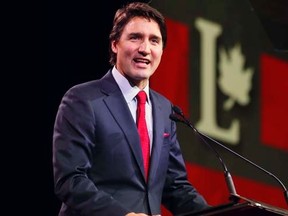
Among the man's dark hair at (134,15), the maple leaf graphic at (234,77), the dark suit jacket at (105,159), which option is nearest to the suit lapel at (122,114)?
the dark suit jacket at (105,159)

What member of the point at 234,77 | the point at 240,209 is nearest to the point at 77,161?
the point at 240,209

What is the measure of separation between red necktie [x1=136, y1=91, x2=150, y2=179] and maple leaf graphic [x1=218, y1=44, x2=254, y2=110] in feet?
7.01

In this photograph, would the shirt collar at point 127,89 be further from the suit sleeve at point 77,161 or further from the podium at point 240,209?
the podium at point 240,209

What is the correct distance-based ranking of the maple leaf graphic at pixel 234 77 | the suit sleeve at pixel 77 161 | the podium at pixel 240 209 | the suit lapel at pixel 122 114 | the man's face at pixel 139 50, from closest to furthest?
the podium at pixel 240 209 → the suit sleeve at pixel 77 161 → the suit lapel at pixel 122 114 → the man's face at pixel 139 50 → the maple leaf graphic at pixel 234 77

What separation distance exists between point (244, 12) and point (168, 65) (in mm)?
849

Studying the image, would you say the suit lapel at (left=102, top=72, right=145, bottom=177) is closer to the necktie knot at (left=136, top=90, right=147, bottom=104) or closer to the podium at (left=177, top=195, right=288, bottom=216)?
the necktie knot at (left=136, top=90, right=147, bottom=104)

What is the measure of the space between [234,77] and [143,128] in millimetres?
2333

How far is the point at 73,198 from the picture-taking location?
225cm

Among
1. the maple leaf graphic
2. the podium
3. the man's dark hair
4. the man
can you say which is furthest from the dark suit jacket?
the maple leaf graphic

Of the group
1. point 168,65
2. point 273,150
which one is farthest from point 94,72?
point 273,150

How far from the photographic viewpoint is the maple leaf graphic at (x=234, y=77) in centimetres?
468

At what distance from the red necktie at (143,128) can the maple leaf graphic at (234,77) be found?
7.01ft

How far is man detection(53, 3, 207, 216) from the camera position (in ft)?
7.52

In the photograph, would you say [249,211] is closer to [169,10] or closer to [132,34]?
[132,34]
